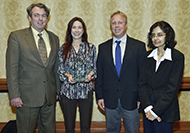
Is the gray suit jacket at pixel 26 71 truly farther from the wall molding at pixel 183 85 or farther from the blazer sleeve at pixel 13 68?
the wall molding at pixel 183 85

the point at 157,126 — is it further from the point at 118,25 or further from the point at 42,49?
the point at 42,49

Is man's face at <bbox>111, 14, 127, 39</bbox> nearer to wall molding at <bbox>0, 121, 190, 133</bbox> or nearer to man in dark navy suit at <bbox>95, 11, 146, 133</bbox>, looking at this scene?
man in dark navy suit at <bbox>95, 11, 146, 133</bbox>

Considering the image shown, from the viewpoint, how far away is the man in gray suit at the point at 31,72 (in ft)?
6.63

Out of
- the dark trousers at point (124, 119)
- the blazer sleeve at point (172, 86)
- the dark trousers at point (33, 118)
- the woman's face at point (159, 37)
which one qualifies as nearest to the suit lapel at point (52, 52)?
the dark trousers at point (33, 118)

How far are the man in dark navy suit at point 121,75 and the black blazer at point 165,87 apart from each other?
0.68ft

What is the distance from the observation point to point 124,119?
215cm

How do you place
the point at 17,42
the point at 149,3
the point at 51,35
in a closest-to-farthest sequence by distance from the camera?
1. the point at 17,42
2. the point at 51,35
3. the point at 149,3

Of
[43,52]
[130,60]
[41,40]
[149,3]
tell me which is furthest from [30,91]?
[149,3]

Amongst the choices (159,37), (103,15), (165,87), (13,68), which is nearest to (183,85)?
(165,87)

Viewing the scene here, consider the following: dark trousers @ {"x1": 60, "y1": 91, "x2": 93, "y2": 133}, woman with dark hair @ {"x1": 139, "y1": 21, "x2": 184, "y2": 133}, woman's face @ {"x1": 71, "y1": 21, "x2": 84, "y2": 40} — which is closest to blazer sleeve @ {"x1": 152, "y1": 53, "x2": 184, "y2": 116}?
woman with dark hair @ {"x1": 139, "y1": 21, "x2": 184, "y2": 133}

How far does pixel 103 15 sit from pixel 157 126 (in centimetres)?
190

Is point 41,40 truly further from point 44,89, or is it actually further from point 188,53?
point 188,53

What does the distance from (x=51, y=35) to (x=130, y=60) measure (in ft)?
3.46

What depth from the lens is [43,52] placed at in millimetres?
2139
